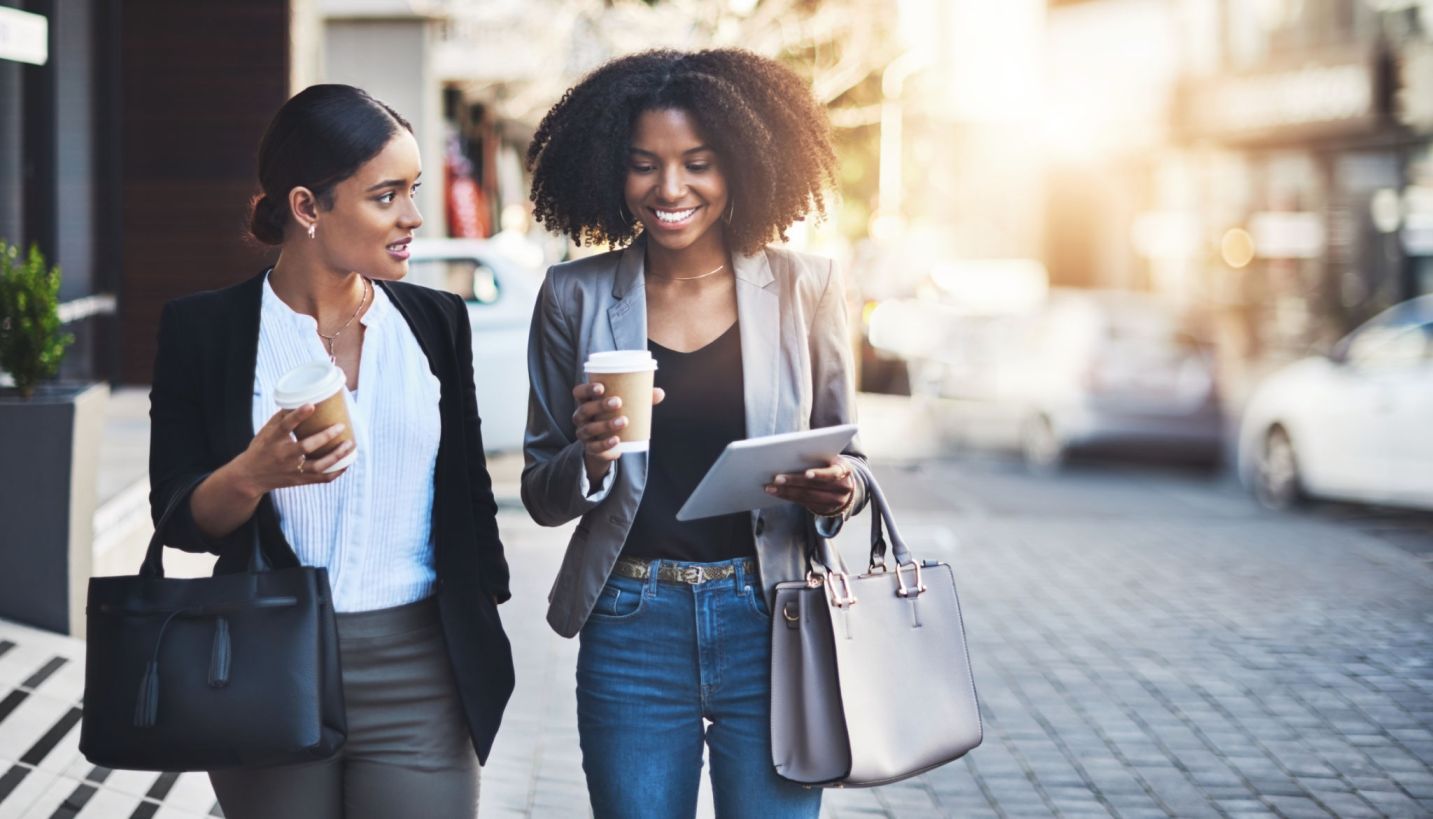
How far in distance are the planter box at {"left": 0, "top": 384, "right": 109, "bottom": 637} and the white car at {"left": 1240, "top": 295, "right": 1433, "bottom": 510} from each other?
28.5 ft

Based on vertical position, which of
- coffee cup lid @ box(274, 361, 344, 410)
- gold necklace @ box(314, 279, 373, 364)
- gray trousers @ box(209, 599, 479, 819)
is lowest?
gray trousers @ box(209, 599, 479, 819)

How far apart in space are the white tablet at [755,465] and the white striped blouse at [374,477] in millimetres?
428

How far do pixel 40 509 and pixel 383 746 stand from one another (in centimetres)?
407

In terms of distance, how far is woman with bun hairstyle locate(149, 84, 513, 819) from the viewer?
2664mm

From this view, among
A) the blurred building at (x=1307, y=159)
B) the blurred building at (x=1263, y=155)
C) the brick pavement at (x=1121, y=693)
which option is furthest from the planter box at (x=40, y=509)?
the blurred building at (x=1307, y=159)

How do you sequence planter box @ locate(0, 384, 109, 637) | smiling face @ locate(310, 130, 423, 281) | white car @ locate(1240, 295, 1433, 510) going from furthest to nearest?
white car @ locate(1240, 295, 1433, 510), planter box @ locate(0, 384, 109, 637), smiling face @ locate(310, 130, 423, 281)

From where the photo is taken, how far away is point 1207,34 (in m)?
→ 30.0

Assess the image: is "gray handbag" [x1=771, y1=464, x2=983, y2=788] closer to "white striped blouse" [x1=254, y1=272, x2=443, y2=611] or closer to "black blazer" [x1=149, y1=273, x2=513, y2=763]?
"black blazer" [x1=149, y1=273, x2=513, y2=763]

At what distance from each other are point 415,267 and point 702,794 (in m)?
8.00

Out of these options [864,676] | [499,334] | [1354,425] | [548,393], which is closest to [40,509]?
[548,393]

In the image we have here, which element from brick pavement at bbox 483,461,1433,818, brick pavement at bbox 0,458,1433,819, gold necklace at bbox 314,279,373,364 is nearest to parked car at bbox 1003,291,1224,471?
brick pavement at bbox 483,461,1433,818

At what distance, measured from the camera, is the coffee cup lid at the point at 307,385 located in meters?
2.31

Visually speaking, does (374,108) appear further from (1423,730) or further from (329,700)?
(1423,730)

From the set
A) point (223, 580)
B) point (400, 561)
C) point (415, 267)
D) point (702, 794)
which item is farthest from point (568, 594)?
point (415, 267)
